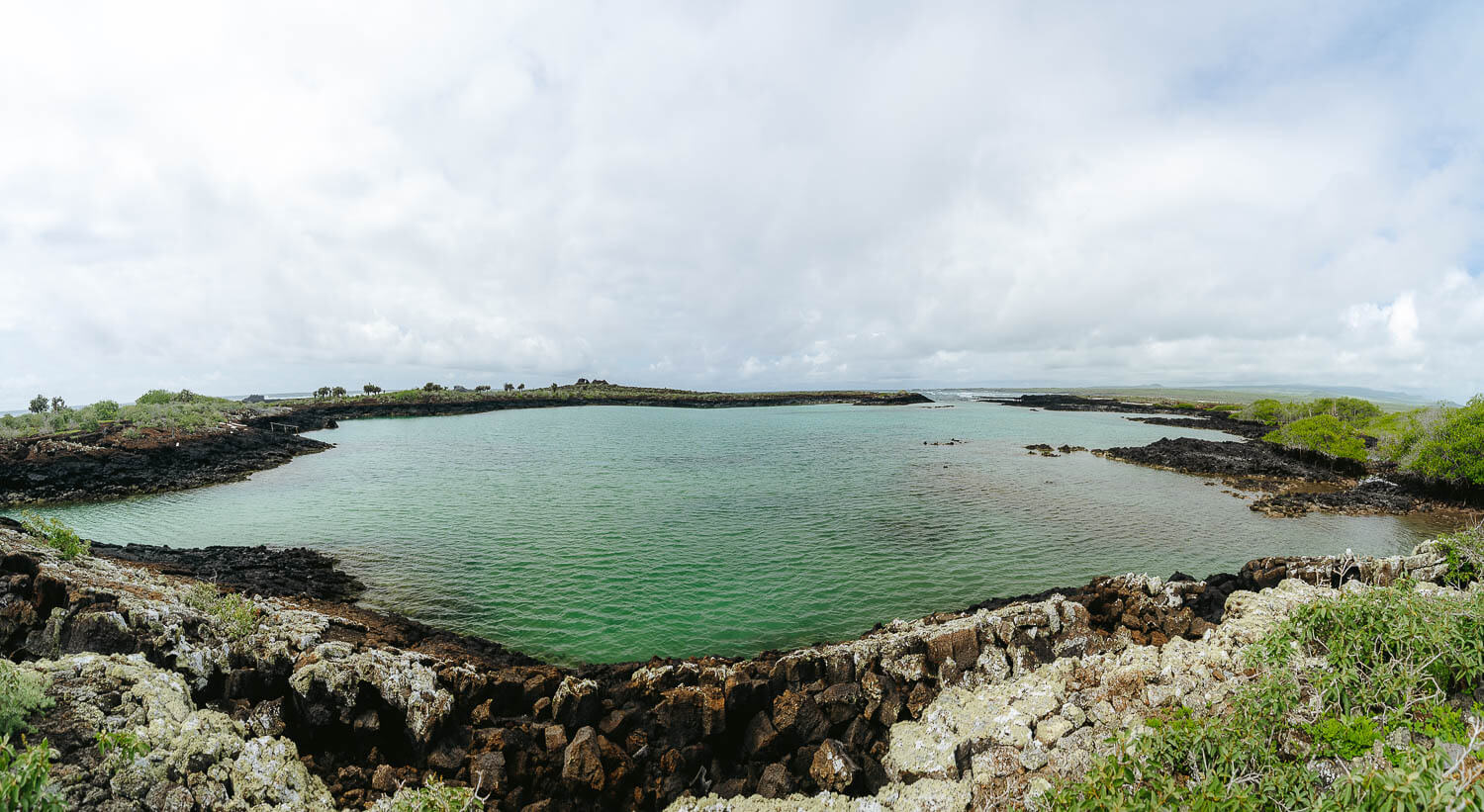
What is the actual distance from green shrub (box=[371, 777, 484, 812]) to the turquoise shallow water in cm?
589

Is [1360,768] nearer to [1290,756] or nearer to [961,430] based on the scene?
[1290,756]

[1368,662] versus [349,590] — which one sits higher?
[1368,662]

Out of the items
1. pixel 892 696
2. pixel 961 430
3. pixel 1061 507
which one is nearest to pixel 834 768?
pixel 892 696

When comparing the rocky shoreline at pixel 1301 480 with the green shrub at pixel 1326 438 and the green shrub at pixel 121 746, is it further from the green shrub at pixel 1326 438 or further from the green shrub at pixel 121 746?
the green shrub at pixel 121 746

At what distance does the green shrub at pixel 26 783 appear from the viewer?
12.6 ft

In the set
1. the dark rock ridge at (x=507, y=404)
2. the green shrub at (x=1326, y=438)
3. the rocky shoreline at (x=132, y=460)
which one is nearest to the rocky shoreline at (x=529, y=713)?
the rocky shoreline at (x=132, y=460)

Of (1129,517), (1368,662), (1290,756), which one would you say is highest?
(1368,662)

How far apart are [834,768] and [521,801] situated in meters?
3.89

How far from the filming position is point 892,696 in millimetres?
8305

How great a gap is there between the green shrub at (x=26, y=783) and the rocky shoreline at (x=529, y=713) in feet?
A: 4.11

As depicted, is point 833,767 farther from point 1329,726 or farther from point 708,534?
point 708,534

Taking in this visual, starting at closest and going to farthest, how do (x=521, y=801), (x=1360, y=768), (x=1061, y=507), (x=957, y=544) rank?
1. (x=1360, y=768)
2. (x=521, y=801)
3. (x=957, y=544)
4. (x=1061, y=507)

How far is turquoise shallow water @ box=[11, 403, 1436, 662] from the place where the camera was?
1422 cm

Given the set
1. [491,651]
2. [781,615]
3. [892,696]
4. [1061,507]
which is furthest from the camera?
[1061,507]
